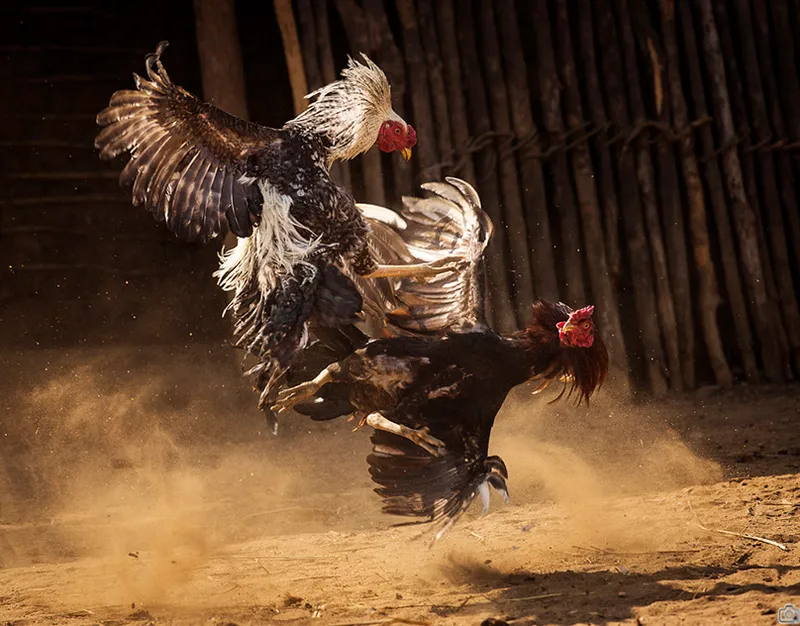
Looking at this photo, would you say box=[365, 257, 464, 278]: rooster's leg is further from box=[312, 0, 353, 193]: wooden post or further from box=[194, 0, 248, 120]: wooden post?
box=[194, 0, 248, 120]: wooden post

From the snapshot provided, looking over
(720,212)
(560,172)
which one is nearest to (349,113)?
(560,172)

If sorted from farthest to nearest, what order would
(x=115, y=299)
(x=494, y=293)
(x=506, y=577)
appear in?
(x=115, y=299) < (x=494, y=293) < (x=506, y=577)

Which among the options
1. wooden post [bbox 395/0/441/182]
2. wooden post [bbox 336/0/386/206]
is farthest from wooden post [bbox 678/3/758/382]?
wooden post [bbox 336/0/386/206]

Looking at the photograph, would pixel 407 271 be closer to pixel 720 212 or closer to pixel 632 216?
pixel 632 216

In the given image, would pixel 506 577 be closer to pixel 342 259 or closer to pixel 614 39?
pixel 342 259

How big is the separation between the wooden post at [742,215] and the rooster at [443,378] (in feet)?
11.8

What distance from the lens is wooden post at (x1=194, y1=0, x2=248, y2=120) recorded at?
295 inches

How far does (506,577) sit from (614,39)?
500 centimetres

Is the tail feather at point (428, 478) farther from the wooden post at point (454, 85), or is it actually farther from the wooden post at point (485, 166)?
the wooden post at point (454, 85)

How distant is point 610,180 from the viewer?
7.77m

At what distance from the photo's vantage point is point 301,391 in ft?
15.9

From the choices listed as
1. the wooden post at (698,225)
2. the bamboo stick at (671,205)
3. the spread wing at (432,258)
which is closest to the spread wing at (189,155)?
the spread wing at (432,258)

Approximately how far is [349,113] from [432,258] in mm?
1081

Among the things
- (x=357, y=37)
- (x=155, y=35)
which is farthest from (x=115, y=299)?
(x=357, y=37)
